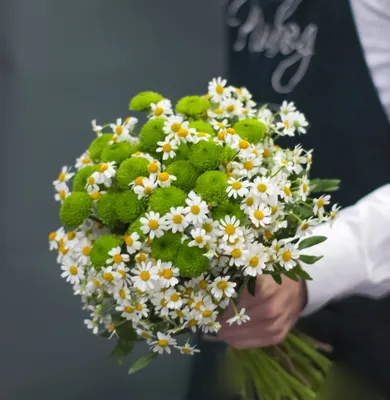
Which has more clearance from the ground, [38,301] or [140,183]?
[140,183]

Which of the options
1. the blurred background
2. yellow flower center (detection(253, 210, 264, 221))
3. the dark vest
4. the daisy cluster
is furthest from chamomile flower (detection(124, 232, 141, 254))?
the blurred background

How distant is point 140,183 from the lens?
18.8 inches

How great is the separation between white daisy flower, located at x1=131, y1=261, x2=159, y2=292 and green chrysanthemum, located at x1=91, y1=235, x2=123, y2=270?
1.2 inches

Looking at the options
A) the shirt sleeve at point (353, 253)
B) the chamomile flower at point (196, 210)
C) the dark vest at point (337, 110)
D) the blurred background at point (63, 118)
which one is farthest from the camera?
the blurred background at point (63, 118)

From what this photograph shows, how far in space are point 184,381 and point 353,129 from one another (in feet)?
1.80

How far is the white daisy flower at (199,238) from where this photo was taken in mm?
451

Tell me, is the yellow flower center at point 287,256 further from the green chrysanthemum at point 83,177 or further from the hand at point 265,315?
the green chrysanthemum at point 83,177

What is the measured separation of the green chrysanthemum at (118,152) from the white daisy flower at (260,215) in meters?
0.14

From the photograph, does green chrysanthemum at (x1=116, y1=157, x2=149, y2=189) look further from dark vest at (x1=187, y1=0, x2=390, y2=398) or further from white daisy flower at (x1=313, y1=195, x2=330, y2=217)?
dark vest at (x1=187, y1=0, x2=390, y2=398)

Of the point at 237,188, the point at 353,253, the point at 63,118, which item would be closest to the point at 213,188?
the point at 237,188

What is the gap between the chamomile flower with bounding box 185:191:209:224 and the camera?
1.48 feet

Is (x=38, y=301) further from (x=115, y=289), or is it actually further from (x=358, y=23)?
(x=358, y=23)

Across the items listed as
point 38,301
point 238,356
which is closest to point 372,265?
point 238,356

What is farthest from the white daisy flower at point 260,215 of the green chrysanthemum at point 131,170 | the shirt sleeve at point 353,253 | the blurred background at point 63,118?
the blurred background at point 63,118
